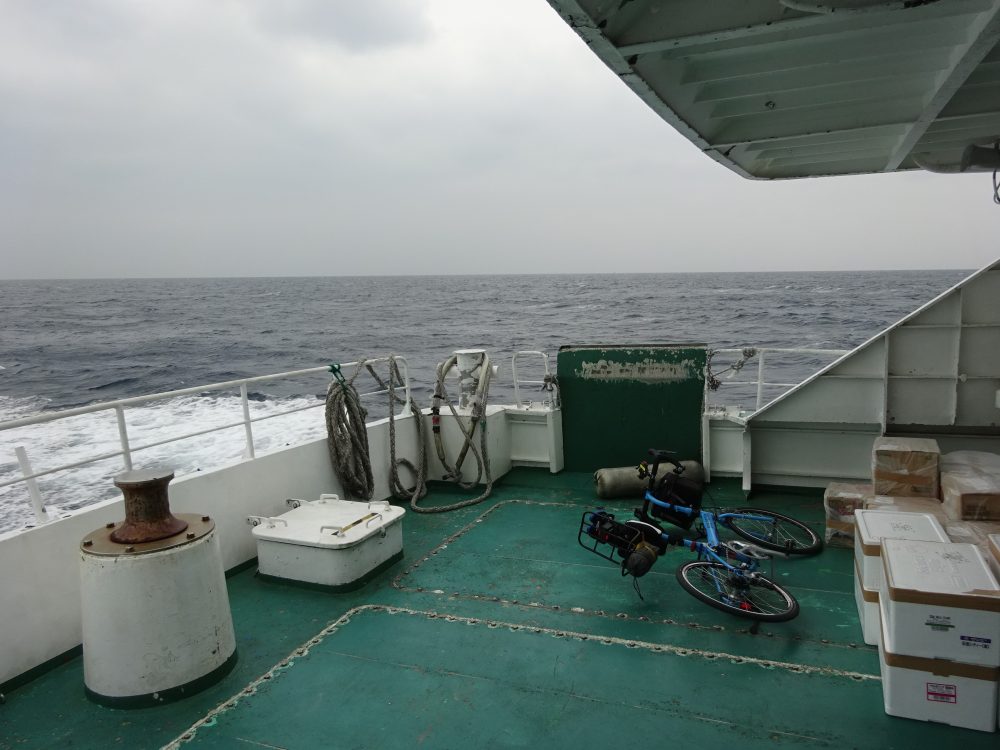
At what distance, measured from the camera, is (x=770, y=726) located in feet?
9.57

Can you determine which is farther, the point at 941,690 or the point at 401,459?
the point at 401,459

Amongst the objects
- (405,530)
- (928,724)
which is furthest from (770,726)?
(405,530)

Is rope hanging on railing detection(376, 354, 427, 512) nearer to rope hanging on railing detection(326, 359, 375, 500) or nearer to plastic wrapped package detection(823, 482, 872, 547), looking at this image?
rope hanging on railing detection(326, 359, 375, 500)

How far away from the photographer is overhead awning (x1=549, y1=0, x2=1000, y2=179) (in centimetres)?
223

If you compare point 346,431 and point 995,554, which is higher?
point 346,431

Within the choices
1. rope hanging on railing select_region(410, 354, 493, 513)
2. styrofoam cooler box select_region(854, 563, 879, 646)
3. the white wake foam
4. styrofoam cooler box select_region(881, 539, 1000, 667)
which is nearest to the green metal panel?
rope hanging on railing select_region(410, 354, 493, 513)

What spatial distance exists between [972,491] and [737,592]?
1.45 m

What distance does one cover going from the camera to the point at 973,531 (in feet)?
12.0

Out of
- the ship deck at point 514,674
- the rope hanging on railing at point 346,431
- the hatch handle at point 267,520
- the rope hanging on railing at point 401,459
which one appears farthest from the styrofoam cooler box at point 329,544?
the rope hanging on railing at point 401,459

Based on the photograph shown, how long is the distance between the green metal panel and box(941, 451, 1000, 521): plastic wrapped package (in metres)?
2.36

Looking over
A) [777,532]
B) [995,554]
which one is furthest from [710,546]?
[995,554]

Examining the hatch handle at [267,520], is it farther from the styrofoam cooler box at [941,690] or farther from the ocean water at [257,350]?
the ocean water at [257,350]

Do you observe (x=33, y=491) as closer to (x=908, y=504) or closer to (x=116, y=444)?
(x=908, y=504)

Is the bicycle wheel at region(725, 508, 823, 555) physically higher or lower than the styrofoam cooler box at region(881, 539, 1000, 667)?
lower
